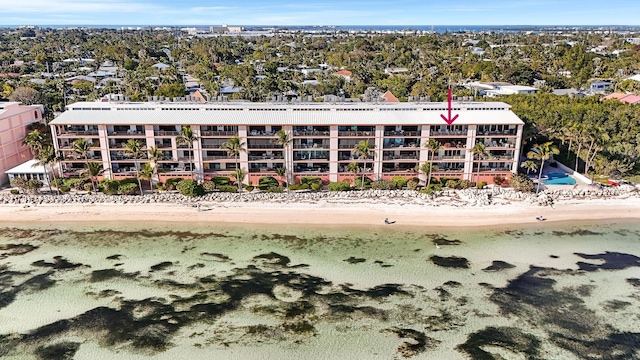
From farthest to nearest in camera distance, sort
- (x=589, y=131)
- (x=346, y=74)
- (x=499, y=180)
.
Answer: (x=346, y=74) → (x=589, y=131) → (x=499, y=180)

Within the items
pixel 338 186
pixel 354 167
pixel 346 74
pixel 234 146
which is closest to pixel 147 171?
pixel 234 146

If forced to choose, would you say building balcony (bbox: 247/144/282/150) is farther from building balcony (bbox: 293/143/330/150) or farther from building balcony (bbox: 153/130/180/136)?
building balcony (bbox: 153/130/180/136)

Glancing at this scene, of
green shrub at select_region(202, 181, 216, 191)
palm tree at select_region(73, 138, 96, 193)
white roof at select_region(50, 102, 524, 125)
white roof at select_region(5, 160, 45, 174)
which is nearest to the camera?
palm tree at select_region(73, 138, 96, 193)

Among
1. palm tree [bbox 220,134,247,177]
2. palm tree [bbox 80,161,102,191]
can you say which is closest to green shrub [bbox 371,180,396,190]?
palm tree [bbox 220,134,247,177]

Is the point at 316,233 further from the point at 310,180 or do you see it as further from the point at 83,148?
the point at 83,148

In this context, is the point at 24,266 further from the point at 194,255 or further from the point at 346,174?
the point at 346,174

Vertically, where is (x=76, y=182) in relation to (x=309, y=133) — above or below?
below

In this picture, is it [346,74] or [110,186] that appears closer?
[110,186]
